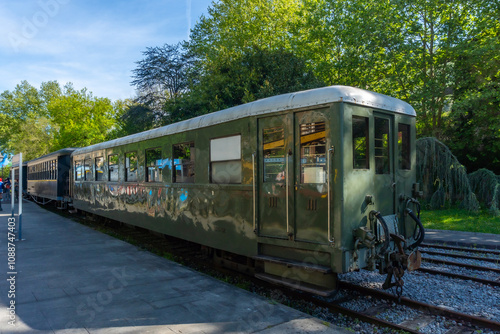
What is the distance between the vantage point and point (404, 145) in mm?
6445

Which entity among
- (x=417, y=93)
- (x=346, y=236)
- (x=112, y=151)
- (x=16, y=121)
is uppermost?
(x=16, y=121)

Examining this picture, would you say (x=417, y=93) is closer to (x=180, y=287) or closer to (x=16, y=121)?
(x=180, y=287)

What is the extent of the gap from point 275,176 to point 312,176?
27.8 inches

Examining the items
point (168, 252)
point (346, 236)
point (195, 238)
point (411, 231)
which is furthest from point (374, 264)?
point (168, 252)

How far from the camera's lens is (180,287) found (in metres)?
6.21

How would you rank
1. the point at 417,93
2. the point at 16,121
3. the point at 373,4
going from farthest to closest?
the point at 16,121 < the point at 373,4 < the point at 417,93

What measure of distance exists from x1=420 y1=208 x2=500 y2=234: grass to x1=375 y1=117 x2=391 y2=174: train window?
26.8 feet

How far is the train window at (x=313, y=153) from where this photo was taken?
209 inches

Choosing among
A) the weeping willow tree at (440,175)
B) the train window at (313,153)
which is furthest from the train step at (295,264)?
the weeping willow tree at (440,175)

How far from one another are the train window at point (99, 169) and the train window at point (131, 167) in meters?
2.57

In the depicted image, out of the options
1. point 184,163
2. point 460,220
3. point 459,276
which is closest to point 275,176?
point 184,163

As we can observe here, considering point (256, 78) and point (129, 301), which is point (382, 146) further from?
point (256, 78)

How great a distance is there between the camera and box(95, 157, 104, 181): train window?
13414mm

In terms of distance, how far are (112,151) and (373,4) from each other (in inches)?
682
